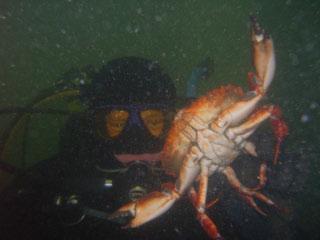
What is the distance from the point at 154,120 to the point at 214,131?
122cm

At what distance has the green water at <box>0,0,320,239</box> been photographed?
10.3 m

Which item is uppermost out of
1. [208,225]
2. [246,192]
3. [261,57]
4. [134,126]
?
[261,57]

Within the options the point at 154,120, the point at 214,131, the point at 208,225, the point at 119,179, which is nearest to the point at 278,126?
the point at 214,131

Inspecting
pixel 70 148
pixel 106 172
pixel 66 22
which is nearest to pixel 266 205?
pixel 106 172

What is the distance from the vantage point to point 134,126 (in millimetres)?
3354

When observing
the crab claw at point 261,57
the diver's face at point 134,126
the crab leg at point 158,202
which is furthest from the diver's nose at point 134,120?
the crab claw at point 261,57

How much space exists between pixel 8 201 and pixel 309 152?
11.2ft

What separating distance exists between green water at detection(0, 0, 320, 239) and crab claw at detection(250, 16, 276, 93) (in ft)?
22.1

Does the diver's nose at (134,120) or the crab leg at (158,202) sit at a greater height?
the diver's nose at (134,120)

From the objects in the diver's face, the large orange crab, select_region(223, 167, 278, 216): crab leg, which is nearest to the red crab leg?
the large orange crab

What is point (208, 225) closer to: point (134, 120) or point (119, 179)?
point (119, 179)

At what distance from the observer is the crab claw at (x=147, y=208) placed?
7.95ft

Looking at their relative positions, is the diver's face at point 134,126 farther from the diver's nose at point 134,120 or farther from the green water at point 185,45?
the green water at point 185,45

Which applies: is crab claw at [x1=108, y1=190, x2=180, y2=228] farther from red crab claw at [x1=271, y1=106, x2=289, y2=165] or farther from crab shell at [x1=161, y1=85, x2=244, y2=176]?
red crab claw at [x1=271, y1=106, x2=289, y2=165]
